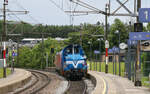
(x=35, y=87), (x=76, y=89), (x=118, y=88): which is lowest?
(x=35, y=87)

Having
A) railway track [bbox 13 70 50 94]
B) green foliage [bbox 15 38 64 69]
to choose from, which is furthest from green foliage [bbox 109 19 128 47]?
railway track [bbox 13 70 50 94]

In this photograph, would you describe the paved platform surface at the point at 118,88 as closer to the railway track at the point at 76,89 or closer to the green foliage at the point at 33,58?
the railway track at the point at 76,89

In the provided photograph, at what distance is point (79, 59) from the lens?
1096 inches

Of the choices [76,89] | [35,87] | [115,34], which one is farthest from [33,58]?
[76,89]

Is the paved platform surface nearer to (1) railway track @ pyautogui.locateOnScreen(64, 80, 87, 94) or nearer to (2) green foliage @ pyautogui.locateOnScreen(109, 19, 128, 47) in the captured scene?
(1) railway track @ pyautogui.locateOnScreen(64, 80, 87, 94)

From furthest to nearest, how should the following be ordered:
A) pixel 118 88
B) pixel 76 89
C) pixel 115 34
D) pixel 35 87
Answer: pixel 115 34 → pixel 35 87 → pixel 76 89 → pixel 118 88

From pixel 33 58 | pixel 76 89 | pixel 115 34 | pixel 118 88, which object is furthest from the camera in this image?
pixel 115 34

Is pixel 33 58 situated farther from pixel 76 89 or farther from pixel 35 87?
pixel 76 89

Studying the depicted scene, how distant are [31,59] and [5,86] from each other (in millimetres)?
52922

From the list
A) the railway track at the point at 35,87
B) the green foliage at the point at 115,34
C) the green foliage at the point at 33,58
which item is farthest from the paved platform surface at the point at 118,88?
the green foliage at the point at 115,34

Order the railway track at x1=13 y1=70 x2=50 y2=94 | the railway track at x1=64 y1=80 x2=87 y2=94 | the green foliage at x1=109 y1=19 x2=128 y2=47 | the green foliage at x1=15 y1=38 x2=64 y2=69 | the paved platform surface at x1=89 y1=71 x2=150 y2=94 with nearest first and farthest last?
the paved platform surface at x1=89 y1=71 x2=150 y2=94
the railway track at x1=64 y1=80 x2=87 y2=94
the railway track at x1=13 y1=70 x2=50 y2=94
the green foliage at x1=15 y1=38 x2=64 y2=69
the green foliage at x1=109 y1=19 x2=128 y2=47

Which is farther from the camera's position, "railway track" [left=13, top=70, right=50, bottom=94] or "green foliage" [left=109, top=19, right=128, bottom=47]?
"green foliage" [left=109, top=19, right=128, bottom=47]

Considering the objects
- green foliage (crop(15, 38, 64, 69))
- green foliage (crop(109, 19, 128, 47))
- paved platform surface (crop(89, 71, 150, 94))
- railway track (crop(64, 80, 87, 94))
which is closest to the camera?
paved platform surface (crop(89, 71, 150, 94))

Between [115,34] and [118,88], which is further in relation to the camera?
[115,34]
